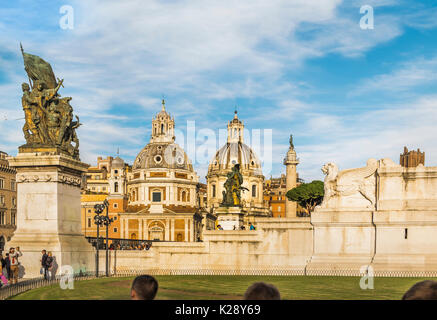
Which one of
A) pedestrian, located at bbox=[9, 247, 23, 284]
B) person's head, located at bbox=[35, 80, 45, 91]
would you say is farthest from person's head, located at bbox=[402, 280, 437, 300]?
person's head, located at bbox=[35, 80, 45, 91]

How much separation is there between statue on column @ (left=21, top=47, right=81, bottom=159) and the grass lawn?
6.66 metres

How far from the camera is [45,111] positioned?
2569cm

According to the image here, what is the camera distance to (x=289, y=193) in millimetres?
117000

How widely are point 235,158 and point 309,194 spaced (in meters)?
66.1

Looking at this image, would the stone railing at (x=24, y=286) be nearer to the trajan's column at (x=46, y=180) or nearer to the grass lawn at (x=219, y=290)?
the grass lawn at (x=219, y=290)

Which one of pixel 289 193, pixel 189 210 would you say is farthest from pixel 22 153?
pixel 189 210

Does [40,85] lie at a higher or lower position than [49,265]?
higher

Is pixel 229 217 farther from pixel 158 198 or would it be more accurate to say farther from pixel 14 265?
pixel 158 198

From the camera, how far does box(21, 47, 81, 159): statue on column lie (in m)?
25.4

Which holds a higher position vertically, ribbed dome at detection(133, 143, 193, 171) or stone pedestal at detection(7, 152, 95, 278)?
ribbed dome at detection(133, 143, 193, 171)

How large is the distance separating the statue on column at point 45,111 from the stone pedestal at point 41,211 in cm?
80

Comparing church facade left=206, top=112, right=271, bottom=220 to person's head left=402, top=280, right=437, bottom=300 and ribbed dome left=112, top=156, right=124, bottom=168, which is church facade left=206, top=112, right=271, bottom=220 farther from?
person's head left=402, top=280, right=437, bottom=300

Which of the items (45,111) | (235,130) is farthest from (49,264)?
(235,130)
